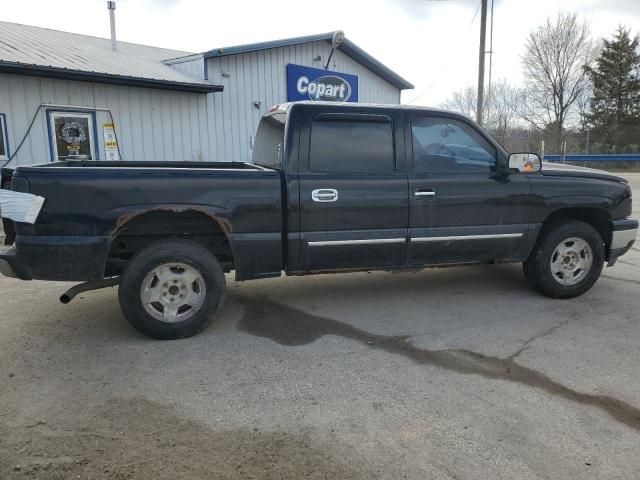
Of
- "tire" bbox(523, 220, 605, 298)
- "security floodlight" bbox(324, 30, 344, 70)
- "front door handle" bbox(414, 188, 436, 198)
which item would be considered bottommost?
"tire" bbox(523, 220, 605, 298)

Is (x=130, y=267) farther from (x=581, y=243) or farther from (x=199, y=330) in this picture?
(x=581, y=243)

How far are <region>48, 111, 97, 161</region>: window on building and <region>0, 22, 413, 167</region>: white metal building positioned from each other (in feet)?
0.07

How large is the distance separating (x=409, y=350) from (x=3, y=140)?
950 centimetres

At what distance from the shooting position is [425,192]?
480 centimetres

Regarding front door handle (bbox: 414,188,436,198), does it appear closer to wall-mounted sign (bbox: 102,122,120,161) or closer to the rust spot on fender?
the rust spot on fender

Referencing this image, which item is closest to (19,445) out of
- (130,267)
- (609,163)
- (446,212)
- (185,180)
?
(130,267)

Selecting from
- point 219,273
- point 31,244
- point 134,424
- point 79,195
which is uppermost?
point 79,195

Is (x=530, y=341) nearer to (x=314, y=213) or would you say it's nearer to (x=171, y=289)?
(x=314, y=213)

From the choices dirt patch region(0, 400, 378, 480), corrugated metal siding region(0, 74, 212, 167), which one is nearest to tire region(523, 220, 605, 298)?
dirt patch region(0, 400, 378, 480)

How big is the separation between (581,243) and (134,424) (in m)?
4.58

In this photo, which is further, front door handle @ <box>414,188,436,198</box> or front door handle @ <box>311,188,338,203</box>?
front door handle @ <box>414,188,436,198</box>

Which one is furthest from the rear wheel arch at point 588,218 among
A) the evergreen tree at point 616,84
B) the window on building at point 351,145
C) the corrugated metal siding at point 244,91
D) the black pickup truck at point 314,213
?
the evergreen tree at point 616,84

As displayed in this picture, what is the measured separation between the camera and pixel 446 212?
16.0 feet

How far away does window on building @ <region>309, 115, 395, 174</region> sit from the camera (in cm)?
462
